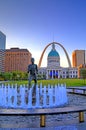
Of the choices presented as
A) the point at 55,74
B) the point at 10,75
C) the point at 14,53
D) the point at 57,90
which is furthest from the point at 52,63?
the point at 57,90

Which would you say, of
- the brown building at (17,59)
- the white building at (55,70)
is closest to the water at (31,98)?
the white building at (55,70)

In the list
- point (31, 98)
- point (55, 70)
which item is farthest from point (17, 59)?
point (31, 98)

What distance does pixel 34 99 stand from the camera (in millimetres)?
12664

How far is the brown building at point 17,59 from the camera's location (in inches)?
6344

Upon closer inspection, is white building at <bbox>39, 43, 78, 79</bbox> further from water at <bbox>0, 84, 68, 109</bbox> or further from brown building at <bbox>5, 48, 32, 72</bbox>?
water at <bbox>0, 84, 68, 109</bbox>

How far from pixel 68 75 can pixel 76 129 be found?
155 metres

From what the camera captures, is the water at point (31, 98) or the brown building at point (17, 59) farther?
the brown building at point (17, 59)

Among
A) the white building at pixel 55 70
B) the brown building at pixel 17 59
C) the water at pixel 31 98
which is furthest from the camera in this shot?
the brown building at pixel 17 59

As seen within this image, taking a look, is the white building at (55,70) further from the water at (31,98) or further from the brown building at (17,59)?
the water at (31,98)

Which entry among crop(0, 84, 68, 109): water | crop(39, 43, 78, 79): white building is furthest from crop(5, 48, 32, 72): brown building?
crop(0, 84, 68, 109): water

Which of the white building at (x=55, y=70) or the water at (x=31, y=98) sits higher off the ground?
the white building at (x=55, y=70)

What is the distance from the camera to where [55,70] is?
150375 millimetres

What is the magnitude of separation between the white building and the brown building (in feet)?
50.8

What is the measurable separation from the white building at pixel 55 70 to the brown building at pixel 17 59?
50.8 feet
